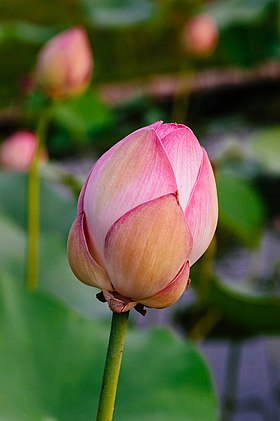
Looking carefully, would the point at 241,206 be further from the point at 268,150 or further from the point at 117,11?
the point at 117,11

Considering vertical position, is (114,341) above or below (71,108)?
below

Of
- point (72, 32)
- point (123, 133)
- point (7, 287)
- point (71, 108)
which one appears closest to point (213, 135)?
point (123, 133)

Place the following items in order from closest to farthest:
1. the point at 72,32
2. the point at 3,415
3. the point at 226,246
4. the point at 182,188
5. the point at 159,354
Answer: the point at 182,188, the point at 3,415, the point at 159,354, the point at 72,32, the point at 226,246

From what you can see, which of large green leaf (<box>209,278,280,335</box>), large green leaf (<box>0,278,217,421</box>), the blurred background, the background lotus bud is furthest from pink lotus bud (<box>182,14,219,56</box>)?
large green leaf (<box>0,278,217,421</box>)

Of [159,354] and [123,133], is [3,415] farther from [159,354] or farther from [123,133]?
[123,133]

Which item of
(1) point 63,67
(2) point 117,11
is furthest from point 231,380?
(2) point 117,11

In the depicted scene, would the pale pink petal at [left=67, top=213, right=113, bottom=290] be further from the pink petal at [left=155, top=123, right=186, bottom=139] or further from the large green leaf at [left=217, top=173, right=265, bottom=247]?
the large green leaf at [left=217, top=173, right=265, bottom=247]

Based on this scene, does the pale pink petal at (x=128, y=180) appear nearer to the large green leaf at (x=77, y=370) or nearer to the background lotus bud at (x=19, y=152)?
the large green leaf at (x=77, y=370)
